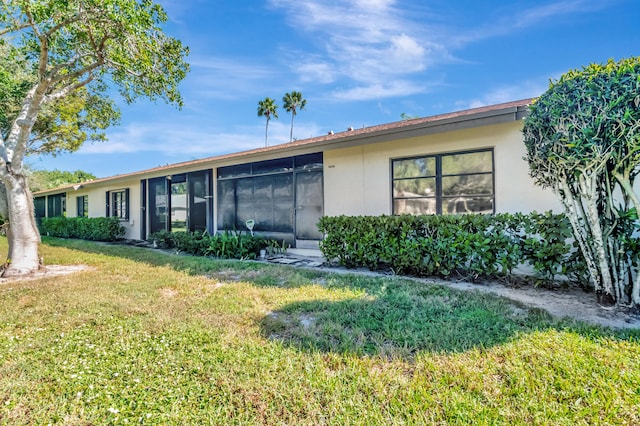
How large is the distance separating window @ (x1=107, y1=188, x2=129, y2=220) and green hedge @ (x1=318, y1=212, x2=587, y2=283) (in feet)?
38.7

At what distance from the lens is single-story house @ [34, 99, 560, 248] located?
217 inches

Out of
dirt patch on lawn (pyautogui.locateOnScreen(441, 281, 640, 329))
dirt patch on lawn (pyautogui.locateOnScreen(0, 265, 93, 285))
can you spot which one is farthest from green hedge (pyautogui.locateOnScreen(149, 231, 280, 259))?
dirt patch on lawn (pyautogui.locateOnScreen(441, 281, 640, 329))

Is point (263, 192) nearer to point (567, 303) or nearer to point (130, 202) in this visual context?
point (567, 303)

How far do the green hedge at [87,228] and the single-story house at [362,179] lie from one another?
2006 mm

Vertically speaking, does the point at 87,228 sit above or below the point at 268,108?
below

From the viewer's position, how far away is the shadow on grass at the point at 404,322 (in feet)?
8.86

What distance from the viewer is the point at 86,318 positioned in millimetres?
3455

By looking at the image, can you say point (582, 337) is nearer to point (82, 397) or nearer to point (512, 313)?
point (512, 313)

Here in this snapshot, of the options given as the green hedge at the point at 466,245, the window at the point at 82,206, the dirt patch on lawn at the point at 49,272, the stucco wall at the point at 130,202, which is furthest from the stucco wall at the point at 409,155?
the window at the point at 82,206

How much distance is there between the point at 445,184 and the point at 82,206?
19545 mm

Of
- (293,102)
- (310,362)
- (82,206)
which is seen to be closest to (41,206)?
(82,206)

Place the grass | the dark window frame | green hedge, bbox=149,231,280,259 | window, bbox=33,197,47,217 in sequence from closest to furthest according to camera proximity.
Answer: the grass
green hedge, bbox=149,231,280,259
the dark window frame
window, bbox=33,197,47,217

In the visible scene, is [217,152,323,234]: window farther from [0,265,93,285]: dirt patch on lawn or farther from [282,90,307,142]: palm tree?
[282,90,307,142]: palm tree

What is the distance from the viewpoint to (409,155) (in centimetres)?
655
